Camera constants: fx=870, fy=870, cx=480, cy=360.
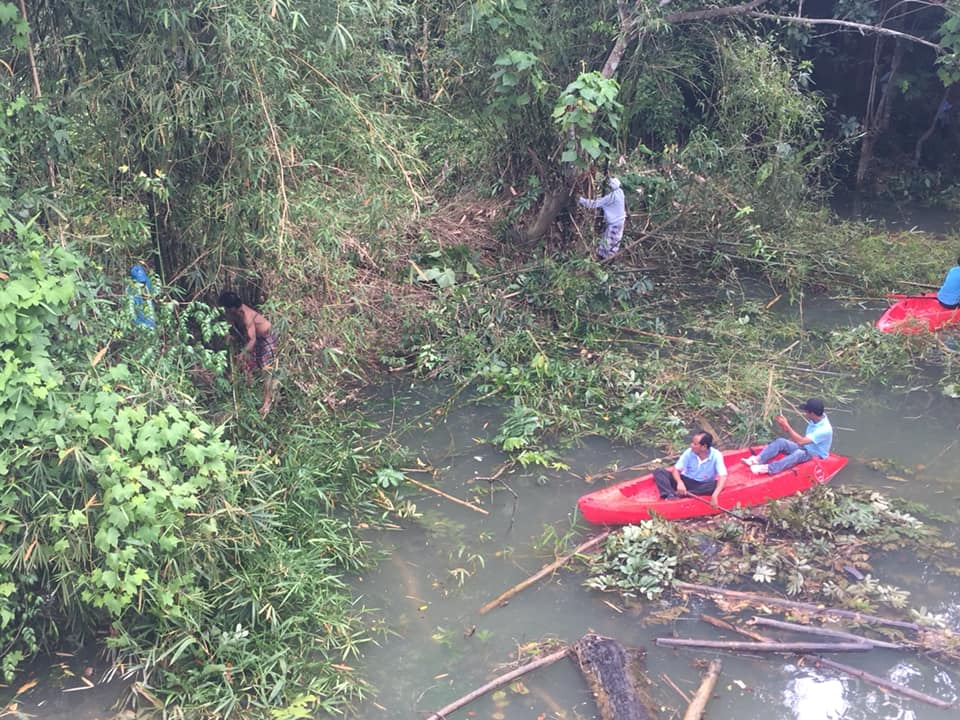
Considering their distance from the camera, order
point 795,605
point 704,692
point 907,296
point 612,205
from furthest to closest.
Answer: point 907,296
point 612,205
point 795,605
point 704,692

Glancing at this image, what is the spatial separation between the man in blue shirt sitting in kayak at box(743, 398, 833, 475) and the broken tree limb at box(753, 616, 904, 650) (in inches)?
65.4

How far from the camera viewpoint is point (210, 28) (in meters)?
6.24

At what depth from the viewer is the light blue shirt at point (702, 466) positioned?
688 cm

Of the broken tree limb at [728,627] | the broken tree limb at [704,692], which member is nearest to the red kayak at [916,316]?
the broken tree limb at [728,627]

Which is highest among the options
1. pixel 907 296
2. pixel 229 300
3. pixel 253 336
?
pixel 229 300

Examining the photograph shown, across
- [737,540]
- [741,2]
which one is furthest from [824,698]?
[741,2]

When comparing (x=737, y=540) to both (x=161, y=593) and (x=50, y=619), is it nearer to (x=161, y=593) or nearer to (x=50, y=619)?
(x=161, y=593)

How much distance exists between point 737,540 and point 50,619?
15.7ft

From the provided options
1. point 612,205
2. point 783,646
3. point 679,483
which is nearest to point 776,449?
point 679,483

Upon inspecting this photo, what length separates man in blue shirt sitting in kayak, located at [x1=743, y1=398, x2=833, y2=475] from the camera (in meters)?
7.18

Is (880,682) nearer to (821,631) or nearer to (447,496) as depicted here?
(821,631)

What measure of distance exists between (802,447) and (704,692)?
8.78ft

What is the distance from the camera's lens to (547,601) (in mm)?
6273

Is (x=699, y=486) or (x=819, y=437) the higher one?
(x=819, y=437)
